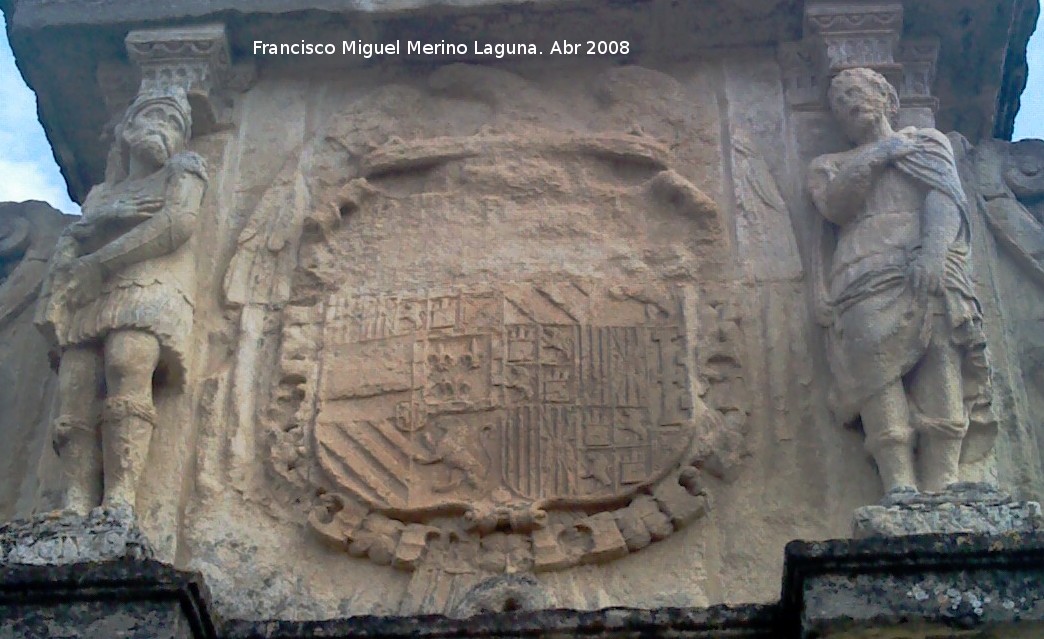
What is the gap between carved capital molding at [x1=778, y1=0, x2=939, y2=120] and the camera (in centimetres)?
705

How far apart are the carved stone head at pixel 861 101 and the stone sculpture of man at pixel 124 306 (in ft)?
9.19

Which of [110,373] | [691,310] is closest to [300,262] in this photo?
[110,373]

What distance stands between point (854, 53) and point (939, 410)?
→ 6.49ft

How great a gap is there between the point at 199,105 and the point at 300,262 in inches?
43.3

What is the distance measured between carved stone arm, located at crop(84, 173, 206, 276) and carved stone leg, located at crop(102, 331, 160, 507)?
37cm

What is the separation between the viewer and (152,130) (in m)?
6.89

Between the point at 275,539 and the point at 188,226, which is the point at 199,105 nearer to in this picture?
the point at 188,226

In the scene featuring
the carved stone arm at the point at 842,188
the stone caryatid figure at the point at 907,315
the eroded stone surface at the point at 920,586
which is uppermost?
the carved stone arm at the point at 842,188

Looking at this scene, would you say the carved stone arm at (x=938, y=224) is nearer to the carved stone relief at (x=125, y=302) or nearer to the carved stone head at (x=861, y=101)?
the carved stone head at (x=861, y=101)

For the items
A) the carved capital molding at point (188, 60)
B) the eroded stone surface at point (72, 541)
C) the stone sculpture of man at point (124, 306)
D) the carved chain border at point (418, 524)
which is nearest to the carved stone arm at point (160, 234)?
the stone sculpture of man at point (124, 306)

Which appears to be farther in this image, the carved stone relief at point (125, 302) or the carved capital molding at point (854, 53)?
the carved capital molding at point (854, 53)

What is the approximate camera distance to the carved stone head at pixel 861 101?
6.69 metres

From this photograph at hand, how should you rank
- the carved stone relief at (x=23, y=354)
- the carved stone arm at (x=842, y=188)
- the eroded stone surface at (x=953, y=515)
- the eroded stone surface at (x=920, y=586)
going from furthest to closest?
the carved stone relief at (x=23, y=354) → the carved stone arm at (x=842, y=188) → the eroded stone surface at (x=953, y=515) → the eroded stone surface at (x=920, y=586)

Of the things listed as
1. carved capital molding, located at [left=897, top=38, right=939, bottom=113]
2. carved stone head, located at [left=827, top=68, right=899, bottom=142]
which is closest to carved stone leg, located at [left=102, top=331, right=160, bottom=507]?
carved stone head, located at [left=827, top=68, right=899, bottom=142]
